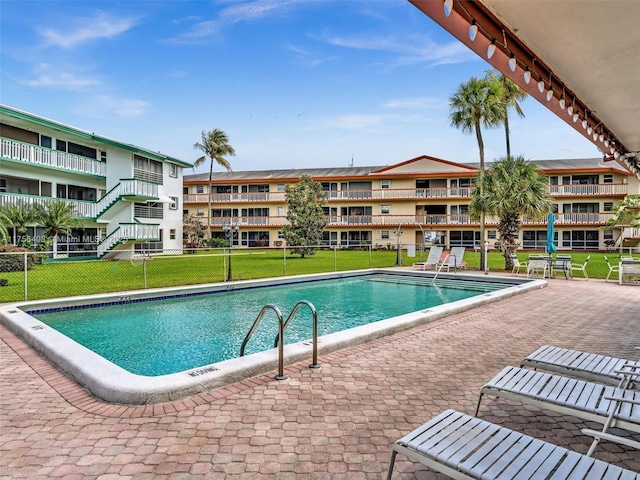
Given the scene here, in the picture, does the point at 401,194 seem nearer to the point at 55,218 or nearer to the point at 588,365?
the point at 55,218

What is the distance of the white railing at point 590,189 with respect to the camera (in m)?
36.3

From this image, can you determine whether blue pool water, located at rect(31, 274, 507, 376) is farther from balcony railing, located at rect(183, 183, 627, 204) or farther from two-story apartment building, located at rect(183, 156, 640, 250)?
balcony railing, located at rect(183, 183, 627, 204)

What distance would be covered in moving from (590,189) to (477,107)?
2259cm

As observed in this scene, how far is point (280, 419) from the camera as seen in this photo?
3.98m

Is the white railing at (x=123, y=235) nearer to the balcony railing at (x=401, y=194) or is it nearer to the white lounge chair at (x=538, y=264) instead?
the balcony railing at (x=401, y=194)

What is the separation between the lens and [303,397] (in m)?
4.54

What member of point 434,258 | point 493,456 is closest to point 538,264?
point 434,258

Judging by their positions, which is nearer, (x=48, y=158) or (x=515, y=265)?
(x=515, y=265)

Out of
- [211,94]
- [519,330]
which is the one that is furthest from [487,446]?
[211,94]

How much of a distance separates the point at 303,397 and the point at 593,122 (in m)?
6.34

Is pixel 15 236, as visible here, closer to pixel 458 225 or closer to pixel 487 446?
pixel 487 446

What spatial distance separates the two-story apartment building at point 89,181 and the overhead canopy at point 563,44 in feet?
77.1

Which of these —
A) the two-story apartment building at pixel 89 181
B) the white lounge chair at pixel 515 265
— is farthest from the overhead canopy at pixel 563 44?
the two-story apartment building at pixel 89 181

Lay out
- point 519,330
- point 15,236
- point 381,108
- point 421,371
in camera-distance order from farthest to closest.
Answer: point 381,108 → point 15,236 → point 519,330 → point 421,371
